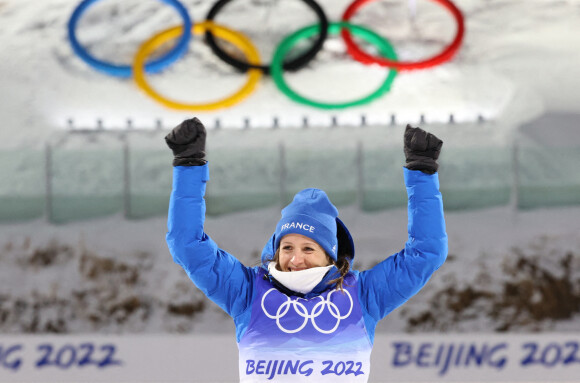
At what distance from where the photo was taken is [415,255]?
1453mm

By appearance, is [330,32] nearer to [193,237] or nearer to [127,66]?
[127,66]

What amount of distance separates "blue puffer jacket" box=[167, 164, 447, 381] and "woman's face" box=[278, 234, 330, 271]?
6 cm

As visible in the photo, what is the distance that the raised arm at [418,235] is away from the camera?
4.73ft

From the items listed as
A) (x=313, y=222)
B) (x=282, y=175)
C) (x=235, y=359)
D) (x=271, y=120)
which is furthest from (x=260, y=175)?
(x=313, y=222)

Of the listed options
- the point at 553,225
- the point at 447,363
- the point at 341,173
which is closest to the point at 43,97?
the point at 341,173

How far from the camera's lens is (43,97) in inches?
195

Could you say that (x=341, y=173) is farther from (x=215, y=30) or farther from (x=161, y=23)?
(x=161, y=23)

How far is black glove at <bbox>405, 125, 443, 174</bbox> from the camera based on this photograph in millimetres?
1460

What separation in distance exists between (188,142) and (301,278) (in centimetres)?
37


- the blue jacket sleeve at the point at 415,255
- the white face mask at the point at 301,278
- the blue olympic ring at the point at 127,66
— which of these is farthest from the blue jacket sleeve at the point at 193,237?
the blue olympic ring at the point at 127,66

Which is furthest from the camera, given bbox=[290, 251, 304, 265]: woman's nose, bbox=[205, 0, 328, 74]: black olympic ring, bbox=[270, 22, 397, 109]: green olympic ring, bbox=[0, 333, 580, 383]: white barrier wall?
bbox=[205, 0, 328, 74]: black olympic ring

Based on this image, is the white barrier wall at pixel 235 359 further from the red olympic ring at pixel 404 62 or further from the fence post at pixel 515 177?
the red olympic ring at pixel 404 62

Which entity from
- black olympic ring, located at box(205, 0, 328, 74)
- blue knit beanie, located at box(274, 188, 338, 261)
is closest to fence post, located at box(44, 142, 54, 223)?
black olympic ring, located at box(205, 0, 328, 74)

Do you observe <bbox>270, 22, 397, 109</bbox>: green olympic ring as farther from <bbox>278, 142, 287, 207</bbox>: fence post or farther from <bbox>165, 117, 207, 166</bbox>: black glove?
<bbox>165, 117, 207, 166</bbox>: black glove
